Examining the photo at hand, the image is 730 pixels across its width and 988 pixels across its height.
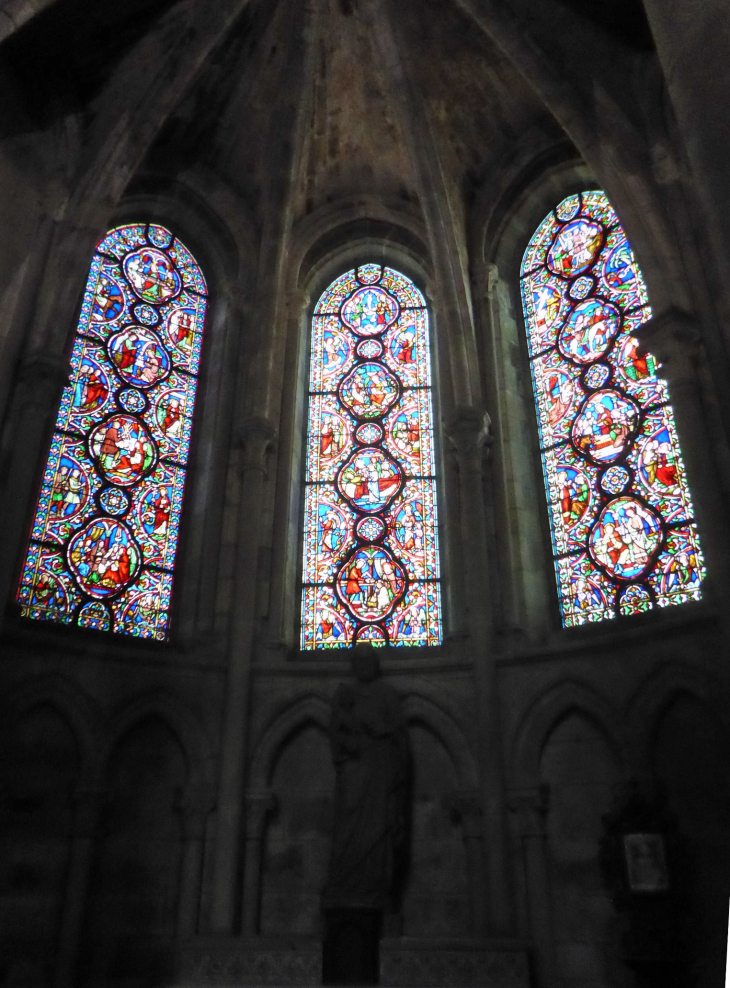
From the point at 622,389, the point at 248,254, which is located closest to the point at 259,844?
the point at 622,389

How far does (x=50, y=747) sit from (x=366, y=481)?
4213 mm

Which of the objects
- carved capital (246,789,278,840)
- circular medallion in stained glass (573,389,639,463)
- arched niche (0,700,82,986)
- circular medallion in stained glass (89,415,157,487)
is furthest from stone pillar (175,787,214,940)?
circular medallion in stained glass (573,389,639,463)

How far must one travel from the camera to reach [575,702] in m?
7.65

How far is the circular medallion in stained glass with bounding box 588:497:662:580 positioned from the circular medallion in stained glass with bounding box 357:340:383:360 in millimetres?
3500

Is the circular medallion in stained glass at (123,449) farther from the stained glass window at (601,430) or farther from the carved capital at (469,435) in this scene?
the stained glass window at (601,430)

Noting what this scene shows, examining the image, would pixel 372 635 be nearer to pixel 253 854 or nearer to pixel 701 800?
pixel 253 854

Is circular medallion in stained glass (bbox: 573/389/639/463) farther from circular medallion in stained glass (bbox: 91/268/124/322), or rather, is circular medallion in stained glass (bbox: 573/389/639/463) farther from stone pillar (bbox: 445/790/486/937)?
circular medallion in stained glass (bbox: 91/268/124/322)

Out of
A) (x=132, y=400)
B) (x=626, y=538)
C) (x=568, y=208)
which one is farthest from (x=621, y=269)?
(x=132, y=400)

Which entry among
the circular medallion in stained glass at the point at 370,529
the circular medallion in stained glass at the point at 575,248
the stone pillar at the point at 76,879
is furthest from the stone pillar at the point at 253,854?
the circular medallion in stained glass at the point at 575,248

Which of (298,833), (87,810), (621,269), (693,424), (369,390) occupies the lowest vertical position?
(298,833)

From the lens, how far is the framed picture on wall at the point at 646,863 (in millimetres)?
6207

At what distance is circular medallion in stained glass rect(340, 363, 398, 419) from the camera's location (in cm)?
1014

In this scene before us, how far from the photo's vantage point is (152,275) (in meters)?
10.3

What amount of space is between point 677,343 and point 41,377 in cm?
562
